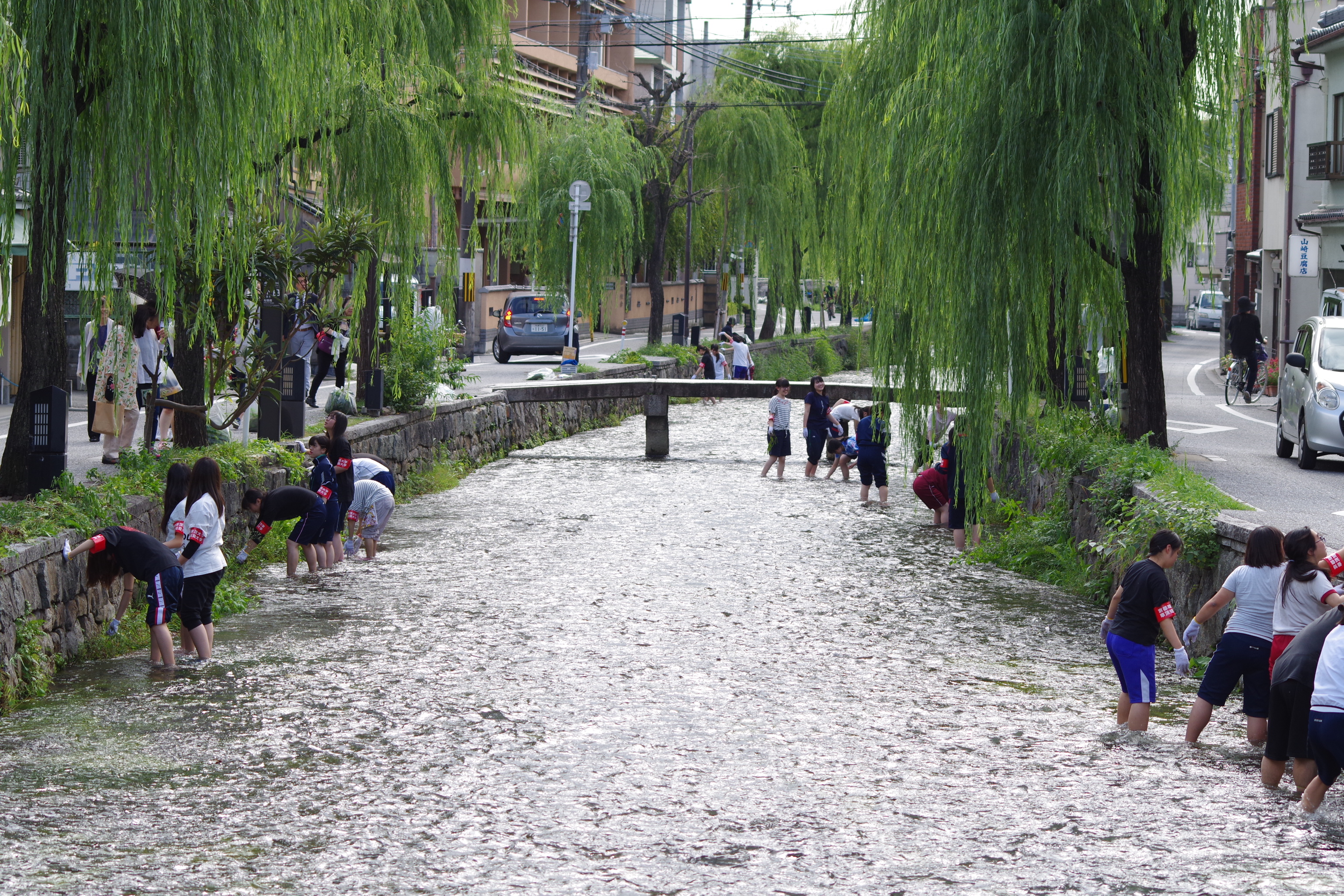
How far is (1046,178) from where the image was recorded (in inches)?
509

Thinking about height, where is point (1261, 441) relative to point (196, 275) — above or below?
below

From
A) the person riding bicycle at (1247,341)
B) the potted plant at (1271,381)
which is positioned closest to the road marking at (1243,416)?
the person riding bicycle at (1247,341)

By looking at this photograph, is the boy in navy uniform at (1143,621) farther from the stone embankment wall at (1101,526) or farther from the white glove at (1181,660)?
the stone embankment wall at (1101,526)

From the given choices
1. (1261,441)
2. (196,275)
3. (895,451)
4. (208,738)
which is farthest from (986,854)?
(895,451)

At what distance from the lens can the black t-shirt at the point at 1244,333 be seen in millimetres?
28344

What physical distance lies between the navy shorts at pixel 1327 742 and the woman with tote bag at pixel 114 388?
1170cm

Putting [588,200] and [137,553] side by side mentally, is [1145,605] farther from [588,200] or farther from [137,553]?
[588,200]

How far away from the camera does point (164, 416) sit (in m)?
17.9

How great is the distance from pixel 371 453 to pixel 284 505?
5.69 m

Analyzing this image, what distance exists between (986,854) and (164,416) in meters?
13.5

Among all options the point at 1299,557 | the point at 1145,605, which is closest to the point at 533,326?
the point at 1145,605

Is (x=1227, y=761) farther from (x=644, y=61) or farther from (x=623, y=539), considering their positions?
A: (x=644, y=61)

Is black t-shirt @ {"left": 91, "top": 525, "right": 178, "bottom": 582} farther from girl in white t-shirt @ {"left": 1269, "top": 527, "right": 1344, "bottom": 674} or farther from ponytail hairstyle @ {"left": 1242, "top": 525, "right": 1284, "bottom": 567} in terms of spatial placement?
girl in white t-shirt @ {"left": 1269, "top": 527, "right": 1344, "bottom": 674}

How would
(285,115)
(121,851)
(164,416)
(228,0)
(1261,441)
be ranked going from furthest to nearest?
(1261,441) < (164,416) < (285,115) < (228,0) < (121,851)
